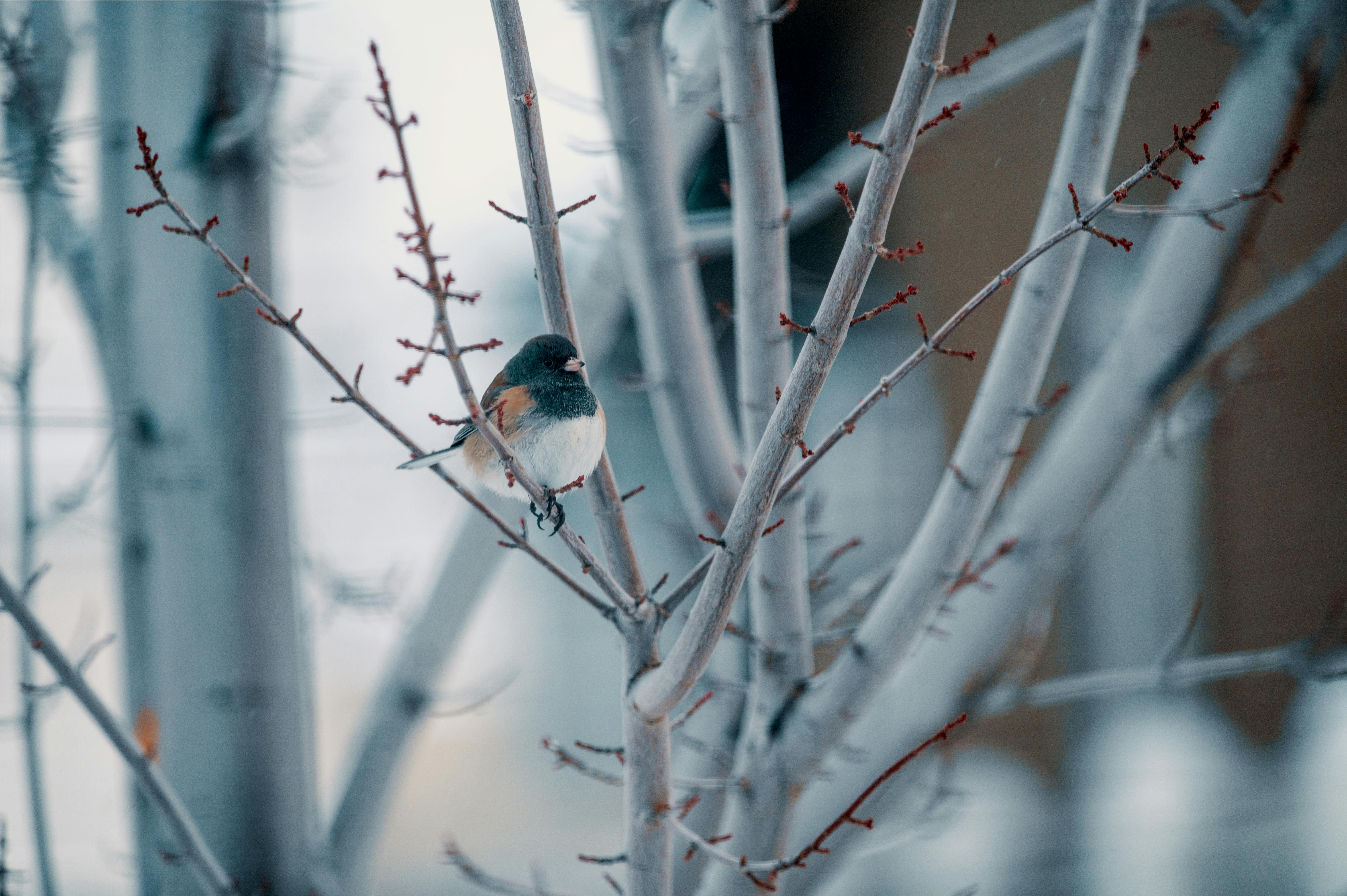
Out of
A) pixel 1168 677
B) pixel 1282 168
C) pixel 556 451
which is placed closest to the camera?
pixel 1282 168

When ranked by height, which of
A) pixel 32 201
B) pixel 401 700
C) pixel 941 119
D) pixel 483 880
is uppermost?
pixel 32 201

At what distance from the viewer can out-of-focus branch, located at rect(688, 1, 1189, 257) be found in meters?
0.97

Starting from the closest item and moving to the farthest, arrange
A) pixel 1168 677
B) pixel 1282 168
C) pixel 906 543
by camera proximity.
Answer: pixel 1282 168 → pixel 1168 677 → pixel 906 543

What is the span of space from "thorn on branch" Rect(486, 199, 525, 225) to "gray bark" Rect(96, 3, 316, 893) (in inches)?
19.6

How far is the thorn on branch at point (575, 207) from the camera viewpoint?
54 centimetres

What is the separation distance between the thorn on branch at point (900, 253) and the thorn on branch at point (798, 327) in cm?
6

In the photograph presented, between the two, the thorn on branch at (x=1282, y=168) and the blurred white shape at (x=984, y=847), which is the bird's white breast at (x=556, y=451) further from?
the blurred white shape at (x=984, y=847)

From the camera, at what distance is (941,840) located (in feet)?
10.1

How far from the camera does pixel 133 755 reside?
73cm

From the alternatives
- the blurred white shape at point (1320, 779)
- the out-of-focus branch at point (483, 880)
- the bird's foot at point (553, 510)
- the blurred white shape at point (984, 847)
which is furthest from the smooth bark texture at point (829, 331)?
the blurred white shape at point (1320, 779)

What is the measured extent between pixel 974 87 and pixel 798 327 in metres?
0.67

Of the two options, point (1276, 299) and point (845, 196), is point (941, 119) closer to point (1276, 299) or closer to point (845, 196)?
point (845, 196)

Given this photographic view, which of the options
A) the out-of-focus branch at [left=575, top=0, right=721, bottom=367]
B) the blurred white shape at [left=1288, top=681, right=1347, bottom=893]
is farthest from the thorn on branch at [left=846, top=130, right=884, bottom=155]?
the blurred white shape at [left=1288, top=681, right=1347, bottom=893]

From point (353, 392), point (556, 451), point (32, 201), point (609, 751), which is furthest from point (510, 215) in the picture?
point (32, 201)
